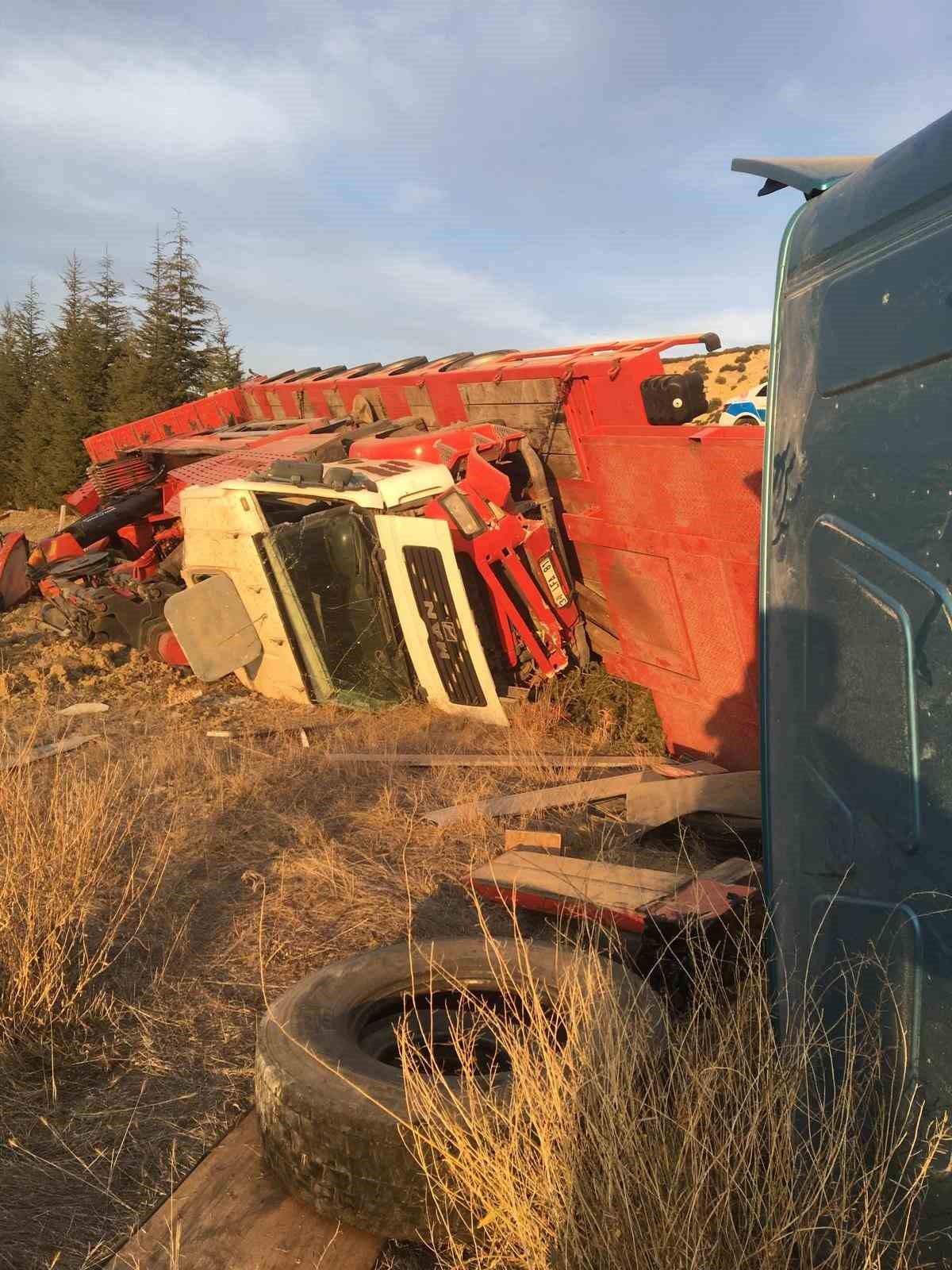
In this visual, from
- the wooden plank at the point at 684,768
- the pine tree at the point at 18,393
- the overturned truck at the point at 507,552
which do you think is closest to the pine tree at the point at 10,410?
the pine tree at the point at 18,393

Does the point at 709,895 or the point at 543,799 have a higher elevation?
the point at 709,895

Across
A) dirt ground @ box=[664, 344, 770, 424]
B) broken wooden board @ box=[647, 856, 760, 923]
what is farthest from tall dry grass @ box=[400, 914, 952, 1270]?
dirt ground @ box=[664, 344, 770, 424]

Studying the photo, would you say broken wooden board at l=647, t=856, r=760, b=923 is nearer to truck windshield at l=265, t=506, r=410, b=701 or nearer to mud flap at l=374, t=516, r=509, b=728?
mud flap at l=374, t=516, r=509, b=728

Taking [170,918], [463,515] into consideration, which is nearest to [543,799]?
[170,918]

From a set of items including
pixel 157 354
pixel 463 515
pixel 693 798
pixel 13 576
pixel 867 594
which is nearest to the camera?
pixel 867 594

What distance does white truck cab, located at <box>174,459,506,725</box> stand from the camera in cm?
744

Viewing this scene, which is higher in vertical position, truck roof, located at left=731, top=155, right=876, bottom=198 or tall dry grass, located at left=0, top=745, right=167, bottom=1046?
truck roof, located at left=731, top=155, right=876, bottom=198

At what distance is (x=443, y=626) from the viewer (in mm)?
7445

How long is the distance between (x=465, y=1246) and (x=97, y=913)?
242 cm

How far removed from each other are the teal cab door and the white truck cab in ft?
16.1

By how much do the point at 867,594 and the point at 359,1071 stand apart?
171cm

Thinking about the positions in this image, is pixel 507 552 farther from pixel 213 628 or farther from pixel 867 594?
pixel 867 594

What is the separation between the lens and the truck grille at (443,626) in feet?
24.0

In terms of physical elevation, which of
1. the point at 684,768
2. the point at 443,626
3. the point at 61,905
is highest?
the point at 443,626
